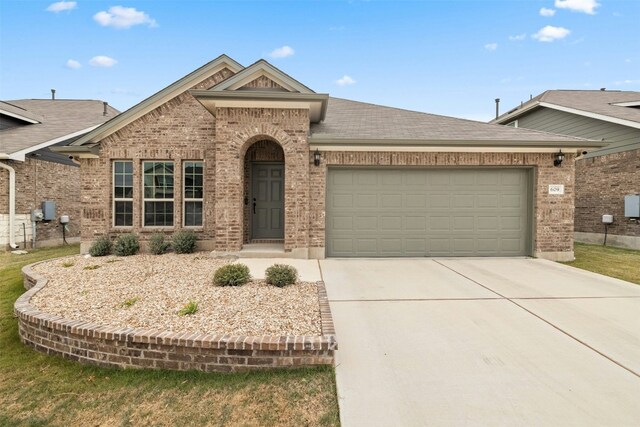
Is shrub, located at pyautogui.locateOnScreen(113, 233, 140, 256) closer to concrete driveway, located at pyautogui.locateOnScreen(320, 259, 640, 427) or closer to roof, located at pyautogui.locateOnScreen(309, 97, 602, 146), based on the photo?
roof, located at pyautogui.locateOnScreen(309, 97, 602, 146)

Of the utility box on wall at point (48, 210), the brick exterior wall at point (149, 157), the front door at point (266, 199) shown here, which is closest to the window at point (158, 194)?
the brick exterior wall at point (149, 157)

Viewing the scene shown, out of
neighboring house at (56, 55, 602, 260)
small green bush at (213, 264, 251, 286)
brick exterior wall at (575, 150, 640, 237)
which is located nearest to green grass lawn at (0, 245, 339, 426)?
small green bush at (213, 264, 251, 286)

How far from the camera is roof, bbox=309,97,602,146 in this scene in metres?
8.34

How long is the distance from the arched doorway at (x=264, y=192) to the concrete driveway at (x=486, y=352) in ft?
12.8

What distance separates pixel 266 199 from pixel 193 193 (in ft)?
6.97

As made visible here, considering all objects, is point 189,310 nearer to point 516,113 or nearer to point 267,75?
point 267,75

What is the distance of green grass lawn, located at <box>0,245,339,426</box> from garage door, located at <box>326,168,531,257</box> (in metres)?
5.78

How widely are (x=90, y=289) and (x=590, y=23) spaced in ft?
57.8

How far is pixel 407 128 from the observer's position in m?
9.30

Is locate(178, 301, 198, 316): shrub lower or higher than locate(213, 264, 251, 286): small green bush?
lower

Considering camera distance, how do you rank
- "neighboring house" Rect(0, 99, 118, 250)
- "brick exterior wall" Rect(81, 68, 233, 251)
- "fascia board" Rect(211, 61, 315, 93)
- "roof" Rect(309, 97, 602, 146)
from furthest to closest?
"neighboring house" Rect(0, 99, 118, 250) → "brick exterior wall" Rect(81, 68, 233, 251) → "roof" Rect(309, 97, 602, 146) → "fascia board" Rect(211, 61, 315, 93)

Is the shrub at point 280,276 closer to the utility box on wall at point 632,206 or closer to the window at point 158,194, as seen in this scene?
the window at point 158,194

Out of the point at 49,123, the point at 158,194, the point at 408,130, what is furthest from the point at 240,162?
the point at 49,123

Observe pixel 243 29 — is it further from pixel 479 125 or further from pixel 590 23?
pixel 590 23
